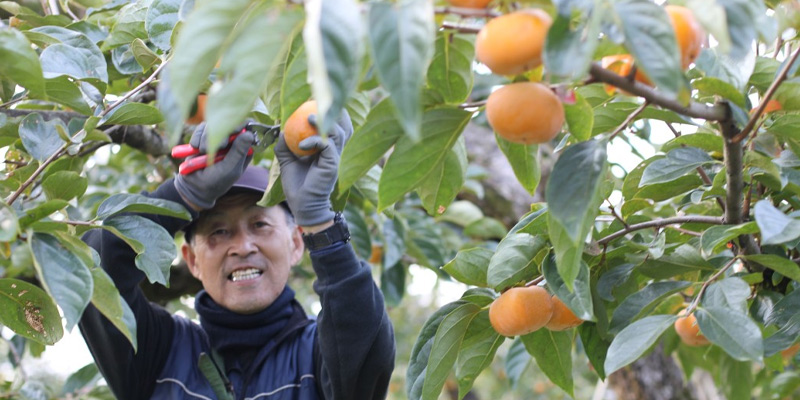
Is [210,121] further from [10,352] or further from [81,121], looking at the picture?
[10,352]

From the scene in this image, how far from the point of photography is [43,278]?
1201 millimetres

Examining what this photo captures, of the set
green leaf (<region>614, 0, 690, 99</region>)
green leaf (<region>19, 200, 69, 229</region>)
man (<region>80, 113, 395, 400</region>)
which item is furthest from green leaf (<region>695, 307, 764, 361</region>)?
green leaf (<region>19, 200, 69, 229</region>)

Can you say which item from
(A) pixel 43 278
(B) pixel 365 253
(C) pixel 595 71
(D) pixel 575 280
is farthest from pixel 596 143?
(B) pixel 365 253

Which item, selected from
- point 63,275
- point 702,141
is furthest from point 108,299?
point 702,141

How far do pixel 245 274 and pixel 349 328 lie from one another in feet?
1.60

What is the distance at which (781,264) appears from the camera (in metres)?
1.43

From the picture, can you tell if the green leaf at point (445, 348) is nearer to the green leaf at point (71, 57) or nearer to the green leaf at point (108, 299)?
the green leaf at point (108, 299)

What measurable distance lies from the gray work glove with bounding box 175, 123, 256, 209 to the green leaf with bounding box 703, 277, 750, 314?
0.99m

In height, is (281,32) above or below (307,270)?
above

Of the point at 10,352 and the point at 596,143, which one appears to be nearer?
the point at 596,143

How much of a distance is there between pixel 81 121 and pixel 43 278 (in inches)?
32.3

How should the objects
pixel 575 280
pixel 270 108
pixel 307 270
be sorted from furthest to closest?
pixel 307 270 → pixel 270 108 → pixel 575 280

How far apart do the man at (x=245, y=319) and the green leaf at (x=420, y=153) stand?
686 millimetres

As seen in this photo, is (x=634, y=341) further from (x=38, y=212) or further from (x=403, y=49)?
(x=38, y=212)
